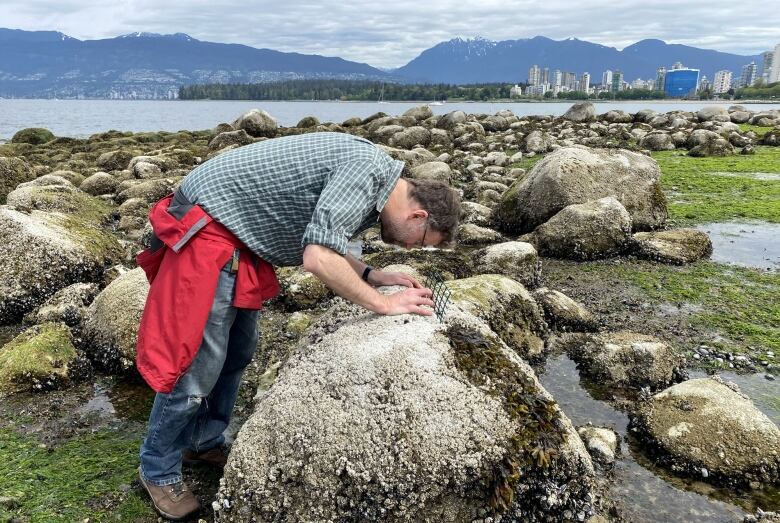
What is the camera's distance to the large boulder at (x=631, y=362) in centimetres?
661

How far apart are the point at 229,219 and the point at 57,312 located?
5.38 meters

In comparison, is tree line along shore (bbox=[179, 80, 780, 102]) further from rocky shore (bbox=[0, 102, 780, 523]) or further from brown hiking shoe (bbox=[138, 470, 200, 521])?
brown hiking shoe (bbox=[138, 470, 200, 521])

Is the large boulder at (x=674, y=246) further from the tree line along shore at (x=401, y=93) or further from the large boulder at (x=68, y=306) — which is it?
the tree line along shore at (x=401, y=93)

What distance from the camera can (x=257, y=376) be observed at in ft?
22.6

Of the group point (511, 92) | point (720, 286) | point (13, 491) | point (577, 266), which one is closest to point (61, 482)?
point (13, 491)

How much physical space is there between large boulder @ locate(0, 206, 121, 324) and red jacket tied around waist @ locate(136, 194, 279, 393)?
5641 millimetres

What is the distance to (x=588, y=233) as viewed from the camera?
11.3 metres

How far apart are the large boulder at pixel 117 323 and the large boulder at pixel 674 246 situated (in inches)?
345

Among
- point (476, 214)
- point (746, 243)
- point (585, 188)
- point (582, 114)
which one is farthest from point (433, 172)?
point (582, 114)

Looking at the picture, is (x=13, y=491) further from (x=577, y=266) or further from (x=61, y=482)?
(x=577, y=266)

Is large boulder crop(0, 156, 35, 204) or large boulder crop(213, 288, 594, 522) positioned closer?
large boulder crop(213, 288, 594, 522)

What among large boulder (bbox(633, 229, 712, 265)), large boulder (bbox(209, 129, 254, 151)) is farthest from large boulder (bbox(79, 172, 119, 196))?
large boulder (bbox(633, 229, 712, 265))

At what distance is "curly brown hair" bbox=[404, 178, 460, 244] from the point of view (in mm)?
4117

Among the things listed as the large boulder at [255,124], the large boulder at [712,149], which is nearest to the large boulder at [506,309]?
the large boulder at [712,149]
